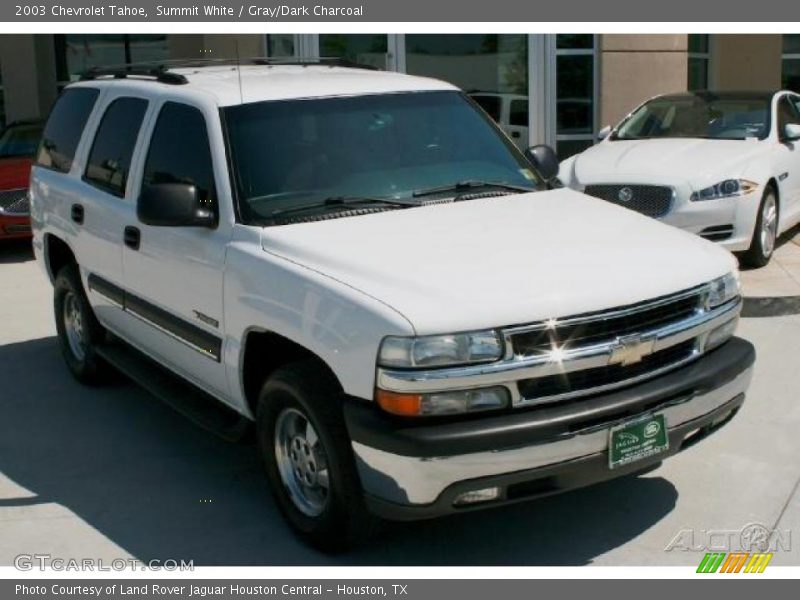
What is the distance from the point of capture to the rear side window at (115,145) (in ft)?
19.4

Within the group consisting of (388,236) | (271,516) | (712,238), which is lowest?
(271,516)

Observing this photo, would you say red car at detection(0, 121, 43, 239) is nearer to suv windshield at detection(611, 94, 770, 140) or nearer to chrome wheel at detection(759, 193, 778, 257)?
suv windshield at detection(611, 94, 770, 140)

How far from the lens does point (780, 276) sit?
876 centimetres

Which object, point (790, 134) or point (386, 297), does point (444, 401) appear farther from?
point (790, 134)

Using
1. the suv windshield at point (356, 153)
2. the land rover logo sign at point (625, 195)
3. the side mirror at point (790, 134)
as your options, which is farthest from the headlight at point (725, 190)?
the suv windshield at point (356, 153)

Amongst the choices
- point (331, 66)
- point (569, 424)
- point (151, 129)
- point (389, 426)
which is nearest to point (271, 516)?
point (389, 426)

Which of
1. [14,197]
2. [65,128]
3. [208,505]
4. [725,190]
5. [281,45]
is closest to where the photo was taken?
[208,505]

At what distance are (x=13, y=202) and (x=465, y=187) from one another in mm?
7402

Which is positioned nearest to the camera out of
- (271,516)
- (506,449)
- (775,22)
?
(506,449)

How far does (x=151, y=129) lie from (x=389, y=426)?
2550mm

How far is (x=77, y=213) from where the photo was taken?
639 cm

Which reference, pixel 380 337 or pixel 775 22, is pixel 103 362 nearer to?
pixel 380 337

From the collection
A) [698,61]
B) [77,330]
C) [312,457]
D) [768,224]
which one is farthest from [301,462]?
[698,61]

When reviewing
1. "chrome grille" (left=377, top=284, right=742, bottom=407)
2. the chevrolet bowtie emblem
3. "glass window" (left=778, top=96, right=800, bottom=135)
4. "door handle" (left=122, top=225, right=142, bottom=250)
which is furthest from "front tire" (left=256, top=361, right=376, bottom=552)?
"glass window" (left=778, top=96, right=800, bottom=135)
